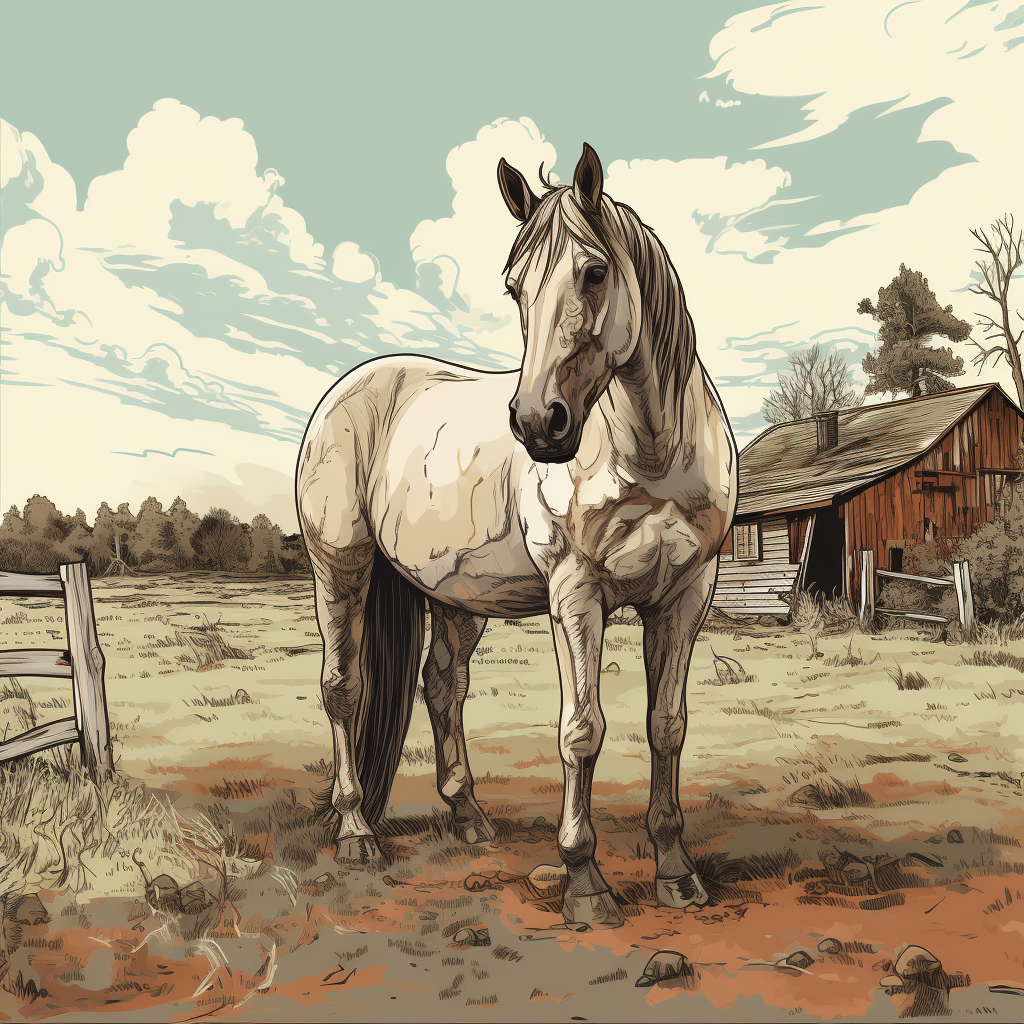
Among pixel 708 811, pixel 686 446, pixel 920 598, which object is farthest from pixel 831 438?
pixel 686 446

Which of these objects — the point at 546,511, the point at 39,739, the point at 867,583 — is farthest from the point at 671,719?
the point at 867,583

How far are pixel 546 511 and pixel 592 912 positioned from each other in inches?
72.8

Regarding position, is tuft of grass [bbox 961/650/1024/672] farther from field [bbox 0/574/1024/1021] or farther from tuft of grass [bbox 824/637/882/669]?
field [bbox 0/574/1024/1021]

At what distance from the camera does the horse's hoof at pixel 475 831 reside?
16.7 ft

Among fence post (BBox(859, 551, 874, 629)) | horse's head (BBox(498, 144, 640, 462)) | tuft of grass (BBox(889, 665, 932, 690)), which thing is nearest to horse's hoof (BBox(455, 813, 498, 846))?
horse's head (BBox(498, 144, 640, 462))

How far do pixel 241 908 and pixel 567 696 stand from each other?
1.94 metres

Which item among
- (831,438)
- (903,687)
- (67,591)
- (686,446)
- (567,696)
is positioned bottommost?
(903,687)

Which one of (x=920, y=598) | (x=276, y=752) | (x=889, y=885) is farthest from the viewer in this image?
(x=920, y=598)

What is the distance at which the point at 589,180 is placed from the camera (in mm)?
3373

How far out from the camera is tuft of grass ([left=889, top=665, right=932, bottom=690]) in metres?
10.3

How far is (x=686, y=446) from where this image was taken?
3820mm

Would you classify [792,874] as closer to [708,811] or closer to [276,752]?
[708,811]

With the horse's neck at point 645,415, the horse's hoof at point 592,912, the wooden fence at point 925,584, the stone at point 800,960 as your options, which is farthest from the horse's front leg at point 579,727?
the wooden fence at point 925,584

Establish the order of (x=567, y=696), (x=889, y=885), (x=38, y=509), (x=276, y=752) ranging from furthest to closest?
(x=38, y=509) → (x=276, y=752) → (x=889, y=885) → (x=567, y=696)
